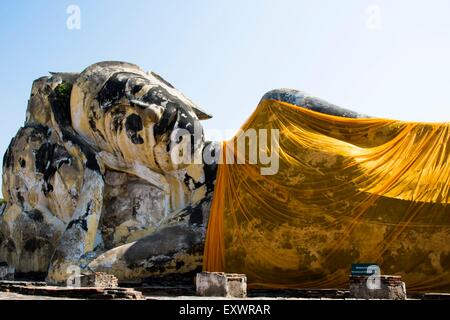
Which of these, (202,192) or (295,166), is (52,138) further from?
(295,166)

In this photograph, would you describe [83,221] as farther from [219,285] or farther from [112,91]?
[219,285]

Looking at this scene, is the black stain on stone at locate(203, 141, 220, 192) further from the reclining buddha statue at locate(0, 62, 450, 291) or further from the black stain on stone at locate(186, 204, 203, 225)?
the black stain on stone at locate(186, 204, 203, 225)

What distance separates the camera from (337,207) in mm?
11039

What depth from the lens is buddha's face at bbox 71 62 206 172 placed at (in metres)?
12.7

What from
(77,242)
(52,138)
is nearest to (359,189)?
(77,242)

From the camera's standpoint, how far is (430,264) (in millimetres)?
10406

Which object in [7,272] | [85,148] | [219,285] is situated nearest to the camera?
[219,285]

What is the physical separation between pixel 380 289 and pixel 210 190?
4.60m

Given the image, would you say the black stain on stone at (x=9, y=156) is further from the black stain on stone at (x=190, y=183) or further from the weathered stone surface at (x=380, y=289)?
the weathered stone surface at (x=380, y=289)

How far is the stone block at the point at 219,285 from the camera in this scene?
9188mm

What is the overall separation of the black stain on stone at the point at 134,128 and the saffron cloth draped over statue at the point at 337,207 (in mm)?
1610

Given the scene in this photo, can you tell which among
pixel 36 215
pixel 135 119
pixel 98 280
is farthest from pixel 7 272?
pixel 98 280

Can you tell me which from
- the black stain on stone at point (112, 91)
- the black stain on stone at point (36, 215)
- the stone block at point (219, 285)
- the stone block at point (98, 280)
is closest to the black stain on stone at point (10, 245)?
the black stain on stone at point (36, 215)
